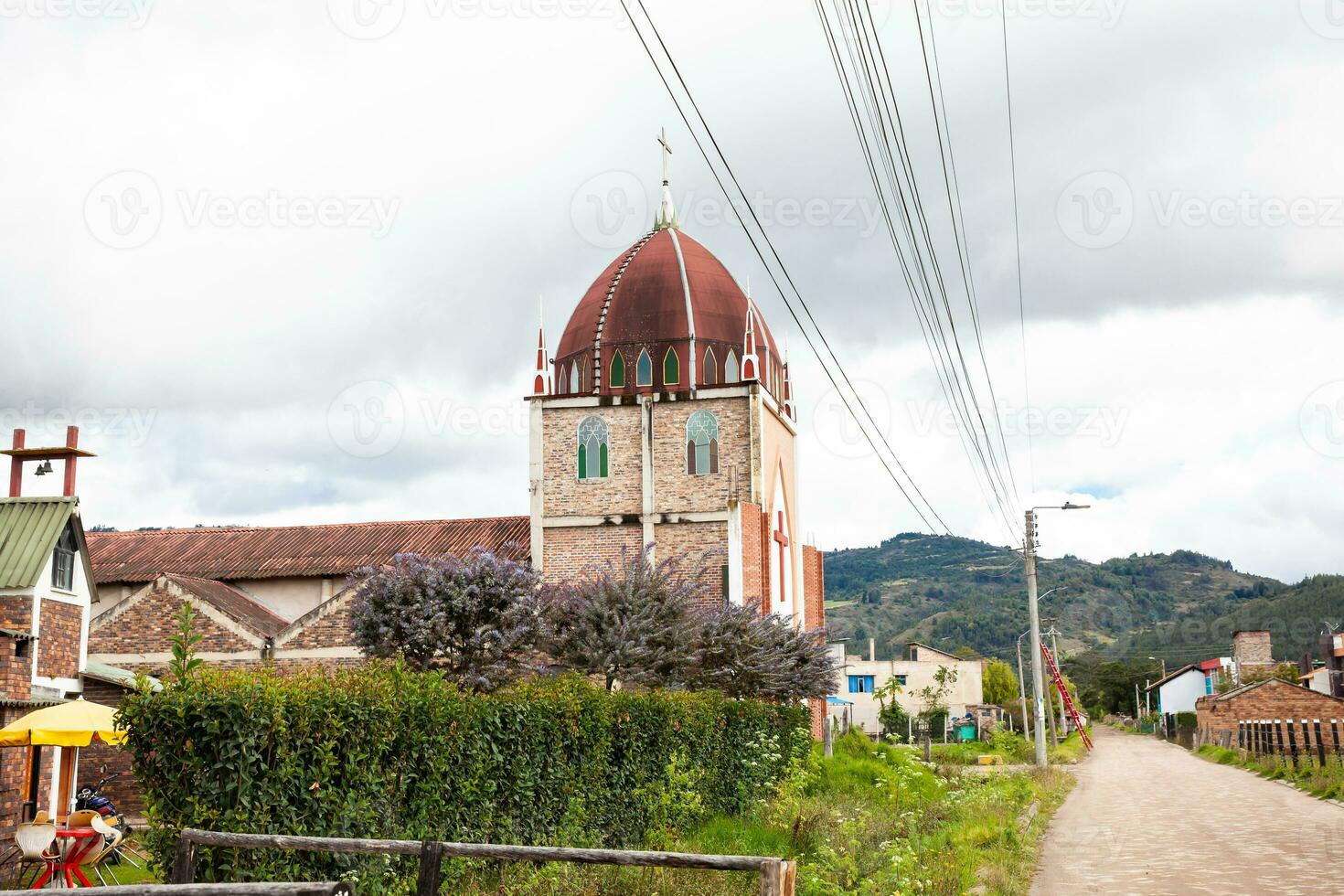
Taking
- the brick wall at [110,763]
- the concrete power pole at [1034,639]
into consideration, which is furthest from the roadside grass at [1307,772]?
the brick wall at [110,763]

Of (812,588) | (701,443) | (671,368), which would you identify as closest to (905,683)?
(812,588)

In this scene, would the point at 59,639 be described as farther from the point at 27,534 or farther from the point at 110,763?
the point at 110,763

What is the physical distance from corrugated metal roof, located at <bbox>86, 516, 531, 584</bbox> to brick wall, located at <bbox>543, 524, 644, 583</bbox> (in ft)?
4.22

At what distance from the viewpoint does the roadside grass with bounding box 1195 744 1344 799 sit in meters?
25.8

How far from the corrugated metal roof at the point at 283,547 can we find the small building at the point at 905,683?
38.8 metres

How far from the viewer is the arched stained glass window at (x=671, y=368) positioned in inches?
1400

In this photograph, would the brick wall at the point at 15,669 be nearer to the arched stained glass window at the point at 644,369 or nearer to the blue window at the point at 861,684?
the arched stained glass window at the point at 644,369

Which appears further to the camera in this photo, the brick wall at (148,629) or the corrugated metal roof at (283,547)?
the corrugated metal roof at (283,547)

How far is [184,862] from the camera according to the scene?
809 centimetres

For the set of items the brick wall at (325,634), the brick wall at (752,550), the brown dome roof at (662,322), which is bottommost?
the brick wall at (325,634)

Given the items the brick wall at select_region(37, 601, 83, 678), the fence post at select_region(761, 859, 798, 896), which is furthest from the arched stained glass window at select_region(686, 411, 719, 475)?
the fence post at select_region(761, 859, 798, 896)

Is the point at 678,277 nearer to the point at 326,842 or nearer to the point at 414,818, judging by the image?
the point at 414,818

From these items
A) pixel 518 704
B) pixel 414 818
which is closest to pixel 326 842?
pixel 414 818

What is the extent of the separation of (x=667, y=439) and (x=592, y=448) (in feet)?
7.09
